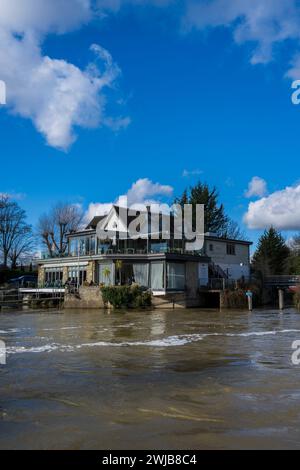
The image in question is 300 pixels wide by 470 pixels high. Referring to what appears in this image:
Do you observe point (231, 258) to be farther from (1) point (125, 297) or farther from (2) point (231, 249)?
(1) point (125, 297)

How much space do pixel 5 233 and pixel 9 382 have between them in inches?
2040

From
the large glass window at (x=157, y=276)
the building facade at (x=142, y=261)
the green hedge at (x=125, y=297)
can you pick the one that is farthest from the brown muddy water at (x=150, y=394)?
the building facade at (x=142, y=261)

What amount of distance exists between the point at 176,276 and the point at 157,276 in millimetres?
1667

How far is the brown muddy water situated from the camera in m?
6.60

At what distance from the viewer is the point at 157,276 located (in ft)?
126

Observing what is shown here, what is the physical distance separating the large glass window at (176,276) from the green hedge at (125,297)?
115 inches

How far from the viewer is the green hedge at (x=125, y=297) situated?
3600cm

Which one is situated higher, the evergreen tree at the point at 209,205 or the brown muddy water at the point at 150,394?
the evergreen tree at the point at 209,205

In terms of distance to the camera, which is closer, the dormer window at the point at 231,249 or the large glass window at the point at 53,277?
the large glass window at the point at 53,277

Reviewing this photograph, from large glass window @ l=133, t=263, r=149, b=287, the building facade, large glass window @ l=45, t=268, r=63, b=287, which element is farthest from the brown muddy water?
large glass window @ l=45, t=268, r=63, b=287

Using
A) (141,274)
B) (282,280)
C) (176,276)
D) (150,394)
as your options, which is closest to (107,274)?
(141,274)

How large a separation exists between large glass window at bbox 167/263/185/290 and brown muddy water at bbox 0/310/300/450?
819 inches

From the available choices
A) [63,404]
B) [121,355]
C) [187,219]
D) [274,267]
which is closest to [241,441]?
[63,404]

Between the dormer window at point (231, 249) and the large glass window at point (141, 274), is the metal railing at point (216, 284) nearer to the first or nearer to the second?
the large glass window at point (141, 274)
